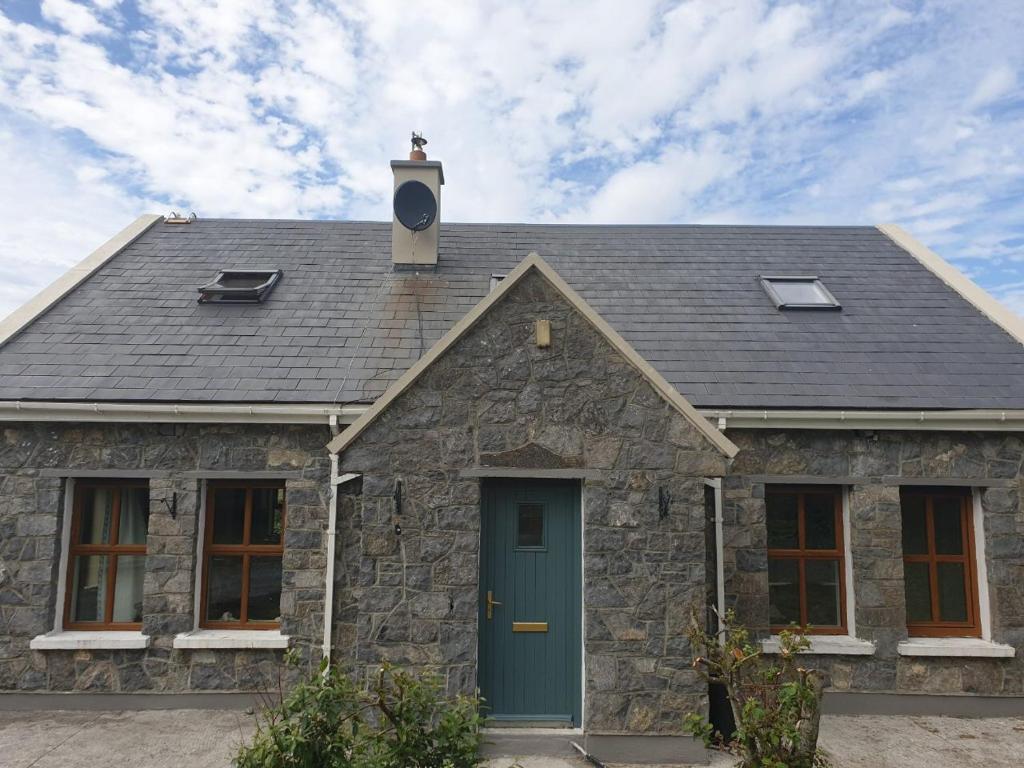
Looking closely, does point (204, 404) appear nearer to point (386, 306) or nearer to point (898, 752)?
point (386, 306)

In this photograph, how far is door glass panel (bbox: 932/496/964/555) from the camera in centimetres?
Result: 723

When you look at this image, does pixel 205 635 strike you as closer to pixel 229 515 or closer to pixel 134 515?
pixel 229 515

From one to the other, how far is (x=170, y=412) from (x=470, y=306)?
3.87 meters

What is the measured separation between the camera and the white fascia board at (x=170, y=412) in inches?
267

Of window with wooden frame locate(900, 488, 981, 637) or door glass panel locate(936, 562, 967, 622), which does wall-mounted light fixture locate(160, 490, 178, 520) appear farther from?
door glass panel locate(936, 562, 967, 622)

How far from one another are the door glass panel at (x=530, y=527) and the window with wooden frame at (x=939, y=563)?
425cm

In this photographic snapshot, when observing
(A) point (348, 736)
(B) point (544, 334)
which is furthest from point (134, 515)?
(B) point (544, 334)

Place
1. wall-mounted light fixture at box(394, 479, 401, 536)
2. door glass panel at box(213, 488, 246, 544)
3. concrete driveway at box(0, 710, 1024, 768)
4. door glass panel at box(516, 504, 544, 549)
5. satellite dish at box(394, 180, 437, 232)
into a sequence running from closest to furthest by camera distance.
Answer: concrete driveway at box(0, 710, 1024, 768) → wall-mounted light fixture at box(394, 479, 401, 536) → door glass panel at box(516, 504, 544, 549) → door glass panel at box(213, 488, 246, 544) → satellite dish at box(394, 180, 437, 232)

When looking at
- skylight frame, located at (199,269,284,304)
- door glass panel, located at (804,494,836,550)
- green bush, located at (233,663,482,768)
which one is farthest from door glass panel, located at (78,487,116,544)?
door glass panel, located at (804,494,836,550)

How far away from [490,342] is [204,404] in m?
3.31

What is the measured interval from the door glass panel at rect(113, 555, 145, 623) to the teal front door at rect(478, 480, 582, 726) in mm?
4047

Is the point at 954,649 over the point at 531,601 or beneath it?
beneath

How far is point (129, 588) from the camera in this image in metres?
7.11

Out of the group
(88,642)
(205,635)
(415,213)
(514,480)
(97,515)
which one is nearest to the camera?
(514,480)
